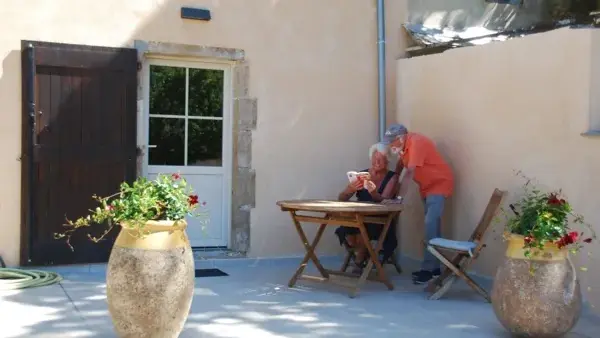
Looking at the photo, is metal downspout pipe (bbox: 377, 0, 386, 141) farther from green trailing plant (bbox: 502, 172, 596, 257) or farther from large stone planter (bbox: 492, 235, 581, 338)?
large stone planter (bbox: 492, 235, 581, 338)

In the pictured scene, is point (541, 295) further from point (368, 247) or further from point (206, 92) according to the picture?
point (206, 92)

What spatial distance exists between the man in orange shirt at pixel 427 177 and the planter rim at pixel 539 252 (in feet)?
5.83

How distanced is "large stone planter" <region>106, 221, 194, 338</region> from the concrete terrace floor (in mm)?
529

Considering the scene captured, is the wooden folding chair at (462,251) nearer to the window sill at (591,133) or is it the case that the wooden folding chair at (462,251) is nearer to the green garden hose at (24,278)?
the window sill at (591,133)

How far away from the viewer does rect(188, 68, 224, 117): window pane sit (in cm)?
704

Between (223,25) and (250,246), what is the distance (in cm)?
226

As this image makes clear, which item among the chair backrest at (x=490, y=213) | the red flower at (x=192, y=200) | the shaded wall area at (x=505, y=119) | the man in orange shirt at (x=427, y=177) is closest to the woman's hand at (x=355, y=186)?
the man in orange shirt at (x=427, y=177)

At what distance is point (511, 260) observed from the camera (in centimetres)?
434

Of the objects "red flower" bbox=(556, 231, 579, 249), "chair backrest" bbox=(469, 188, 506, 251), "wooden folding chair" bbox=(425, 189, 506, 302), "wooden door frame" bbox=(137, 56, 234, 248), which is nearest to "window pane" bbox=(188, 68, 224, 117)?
"wooden door frame" bbox=(137, 56, 234, 248)

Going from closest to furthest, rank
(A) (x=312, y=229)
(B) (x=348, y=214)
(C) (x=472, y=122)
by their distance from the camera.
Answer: (B) (x=348, y=214) < (C) (x=472, y=122) < (A) (x=312, y=229)

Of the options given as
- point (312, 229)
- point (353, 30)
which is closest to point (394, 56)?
point (353, 30)

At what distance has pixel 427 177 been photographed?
6230 mm

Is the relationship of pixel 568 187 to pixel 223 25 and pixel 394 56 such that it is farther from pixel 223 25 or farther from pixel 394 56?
pixel 223 25

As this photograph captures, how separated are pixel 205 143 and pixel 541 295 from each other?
393cm
